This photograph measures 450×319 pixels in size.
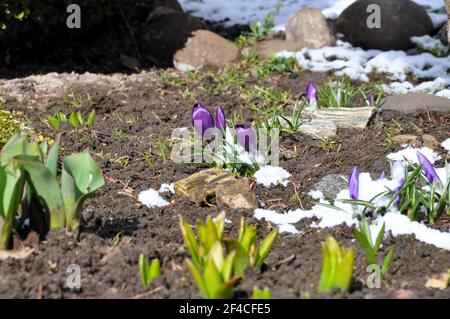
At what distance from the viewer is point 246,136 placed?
4160 millimetres

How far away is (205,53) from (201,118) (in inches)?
109

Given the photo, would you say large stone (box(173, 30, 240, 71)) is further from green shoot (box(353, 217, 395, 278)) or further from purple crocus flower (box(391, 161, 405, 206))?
green shoot (box(353, 217, 395, 278))

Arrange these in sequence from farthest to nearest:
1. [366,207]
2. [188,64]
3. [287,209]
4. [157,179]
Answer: [188,64], [157,179], [287,209], [366,207]

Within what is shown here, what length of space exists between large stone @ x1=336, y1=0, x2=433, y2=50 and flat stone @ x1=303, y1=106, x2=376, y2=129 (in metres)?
2.50

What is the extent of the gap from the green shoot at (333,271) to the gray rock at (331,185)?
126 cm

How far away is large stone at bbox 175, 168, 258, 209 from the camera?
3.73 m

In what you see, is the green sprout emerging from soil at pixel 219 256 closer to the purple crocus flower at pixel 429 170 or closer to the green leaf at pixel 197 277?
the green leaf at pixel 197 277

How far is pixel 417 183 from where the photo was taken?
3.63m

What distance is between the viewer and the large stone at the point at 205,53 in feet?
22.9

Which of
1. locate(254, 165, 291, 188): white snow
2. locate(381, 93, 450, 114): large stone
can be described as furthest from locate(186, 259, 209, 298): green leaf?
locate(381, 93, 450, 114): large stone

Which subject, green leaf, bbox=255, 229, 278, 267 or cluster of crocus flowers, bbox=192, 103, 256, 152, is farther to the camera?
cluster of crocus flowers, bbox=192, 103, 256, 152
